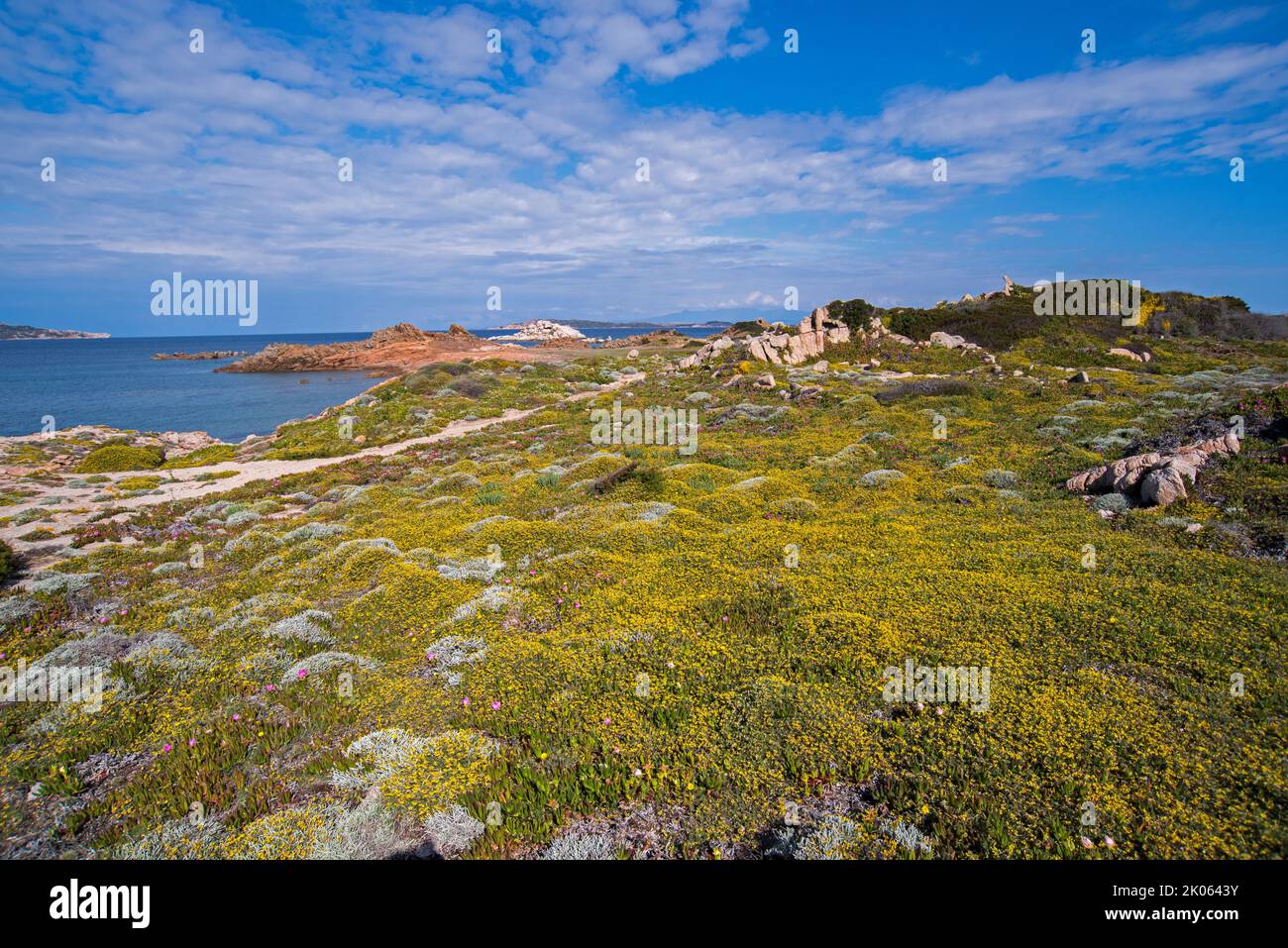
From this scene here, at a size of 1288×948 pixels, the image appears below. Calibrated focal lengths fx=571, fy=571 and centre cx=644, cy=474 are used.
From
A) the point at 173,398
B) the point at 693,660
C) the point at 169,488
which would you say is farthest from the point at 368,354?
the point at 693,660

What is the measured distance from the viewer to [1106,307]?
182 feet

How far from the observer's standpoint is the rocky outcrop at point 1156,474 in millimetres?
13414

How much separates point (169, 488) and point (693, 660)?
2940 centimetres

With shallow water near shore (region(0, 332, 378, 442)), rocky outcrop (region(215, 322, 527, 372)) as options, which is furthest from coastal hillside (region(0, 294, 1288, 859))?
rocky outcrop (region(215, 322, 527, 372))

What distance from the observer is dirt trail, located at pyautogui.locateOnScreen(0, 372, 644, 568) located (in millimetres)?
19478

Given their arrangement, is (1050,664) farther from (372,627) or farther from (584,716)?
(372,627)

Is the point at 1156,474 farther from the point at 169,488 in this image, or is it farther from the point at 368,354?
the point at 368,354

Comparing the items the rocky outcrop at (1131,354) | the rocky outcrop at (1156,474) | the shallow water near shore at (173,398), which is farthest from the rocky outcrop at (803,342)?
the shallow water near shore at (173,398)

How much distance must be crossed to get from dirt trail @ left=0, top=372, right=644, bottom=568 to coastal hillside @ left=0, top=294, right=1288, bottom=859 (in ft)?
1.45

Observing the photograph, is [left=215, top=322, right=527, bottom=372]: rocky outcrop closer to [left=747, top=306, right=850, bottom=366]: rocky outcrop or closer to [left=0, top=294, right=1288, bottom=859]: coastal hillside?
[left=747, top=306, right=850, bottom=366]: rocky outcrop

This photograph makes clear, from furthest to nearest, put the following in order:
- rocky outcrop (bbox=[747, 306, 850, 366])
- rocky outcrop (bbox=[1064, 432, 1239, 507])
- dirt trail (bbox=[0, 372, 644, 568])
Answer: rocky outcrop (bbox=[747, 306, 850, 366]) → dirt trail (bbox=[0, 372, 644, 568]) → rocky outcrop (bbox=[1064, 432, 1239, 507])

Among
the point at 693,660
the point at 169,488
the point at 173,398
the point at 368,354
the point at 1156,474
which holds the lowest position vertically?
the point at 693,660

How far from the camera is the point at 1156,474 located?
13711 mm
